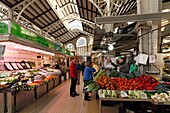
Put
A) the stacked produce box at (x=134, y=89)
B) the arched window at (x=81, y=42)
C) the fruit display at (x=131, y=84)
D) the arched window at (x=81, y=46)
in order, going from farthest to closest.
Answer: the arched window at (x=81, y=42), the arched window at (x=81, y=46), the fruit display at (x=131, y=84), the stacked produce box at (x=134, y=89)

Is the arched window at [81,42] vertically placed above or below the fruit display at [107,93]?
above

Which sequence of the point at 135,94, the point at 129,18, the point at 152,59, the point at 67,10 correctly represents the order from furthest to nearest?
the point at 67,10 < the point at 152,59 < the point at 135,94 < the point at 129,18

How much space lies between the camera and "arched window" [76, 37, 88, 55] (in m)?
30.1

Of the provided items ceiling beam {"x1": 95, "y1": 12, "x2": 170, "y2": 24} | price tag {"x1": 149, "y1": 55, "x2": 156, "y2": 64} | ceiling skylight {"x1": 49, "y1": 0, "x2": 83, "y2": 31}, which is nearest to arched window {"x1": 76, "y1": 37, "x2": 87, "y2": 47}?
ceiling skylight {"x1": 49, "y1": 0, "x2": 83, "y2": 31}

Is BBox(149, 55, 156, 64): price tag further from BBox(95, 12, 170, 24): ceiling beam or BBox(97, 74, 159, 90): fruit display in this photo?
BBox(95, 12, 170, 24): ceiling beam

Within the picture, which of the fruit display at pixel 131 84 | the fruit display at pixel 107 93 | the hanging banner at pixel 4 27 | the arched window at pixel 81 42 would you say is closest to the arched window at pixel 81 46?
the arched window at pixel 81 42

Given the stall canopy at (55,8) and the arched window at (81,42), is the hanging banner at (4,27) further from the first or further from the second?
the arched window at (81,42)

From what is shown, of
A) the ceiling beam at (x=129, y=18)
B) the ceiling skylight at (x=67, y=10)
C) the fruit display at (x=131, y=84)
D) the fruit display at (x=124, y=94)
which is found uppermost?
the ceiling skylight at (x=67, y=10)

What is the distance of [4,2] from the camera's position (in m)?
9.40

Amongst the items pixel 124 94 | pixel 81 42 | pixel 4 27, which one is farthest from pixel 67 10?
pixel 124 94

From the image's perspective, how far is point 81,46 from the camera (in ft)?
101

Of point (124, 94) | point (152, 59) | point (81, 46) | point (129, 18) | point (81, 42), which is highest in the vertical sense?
point (81, 42)

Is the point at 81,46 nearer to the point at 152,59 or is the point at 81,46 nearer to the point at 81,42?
the point at 81,42

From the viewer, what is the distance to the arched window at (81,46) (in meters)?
30.1
